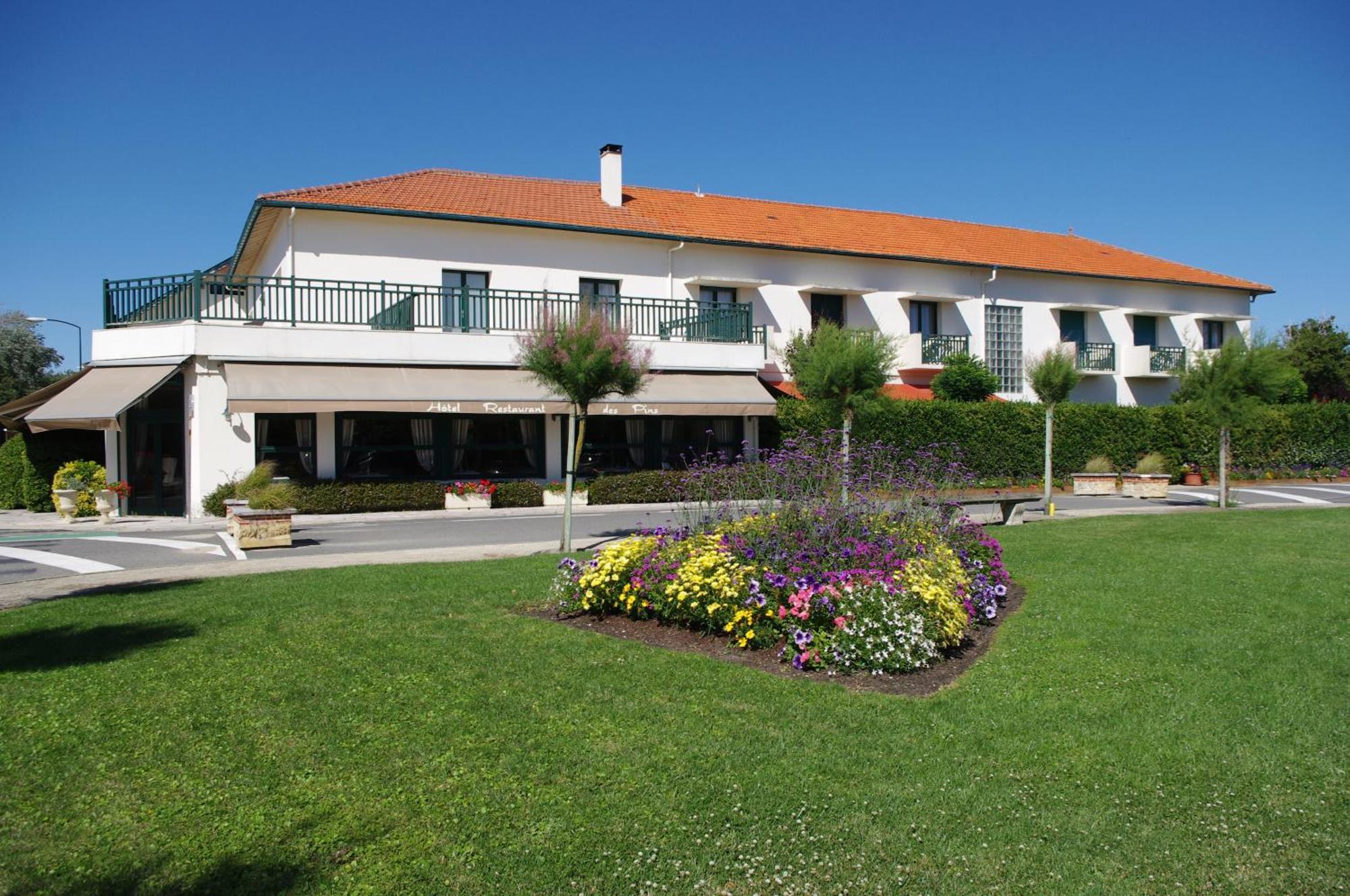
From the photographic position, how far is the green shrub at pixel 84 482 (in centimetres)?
2148

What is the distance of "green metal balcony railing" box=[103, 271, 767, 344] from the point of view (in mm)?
22594

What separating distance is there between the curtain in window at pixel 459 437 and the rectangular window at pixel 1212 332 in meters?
31.0

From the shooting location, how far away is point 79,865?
13.5 ft

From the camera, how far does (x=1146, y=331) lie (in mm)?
39219

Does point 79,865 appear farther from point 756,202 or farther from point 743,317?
point 756,202

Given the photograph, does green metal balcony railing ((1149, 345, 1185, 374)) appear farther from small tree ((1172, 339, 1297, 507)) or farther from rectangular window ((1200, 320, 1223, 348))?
small tree ((1172, 339, 1297, 507))

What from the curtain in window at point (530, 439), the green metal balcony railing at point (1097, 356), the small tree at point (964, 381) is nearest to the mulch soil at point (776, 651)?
the curtain in window at point (530, 439)

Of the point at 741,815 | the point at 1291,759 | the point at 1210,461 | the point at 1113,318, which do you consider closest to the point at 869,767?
the point at 741,815

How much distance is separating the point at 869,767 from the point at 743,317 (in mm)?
24442

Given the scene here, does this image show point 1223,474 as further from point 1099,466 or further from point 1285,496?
point 1099,466

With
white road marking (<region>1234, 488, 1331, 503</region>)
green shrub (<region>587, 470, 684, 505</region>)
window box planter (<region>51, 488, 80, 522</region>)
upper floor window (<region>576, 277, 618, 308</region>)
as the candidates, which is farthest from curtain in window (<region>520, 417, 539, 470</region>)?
white road marking (<region>1234, 488, 1331, 503</region>)

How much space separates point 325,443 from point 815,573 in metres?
17.7

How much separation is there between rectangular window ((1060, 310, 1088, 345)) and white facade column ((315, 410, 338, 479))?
2688 cm

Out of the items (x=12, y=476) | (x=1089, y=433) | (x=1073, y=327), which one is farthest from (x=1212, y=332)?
(x=12, y=476)
